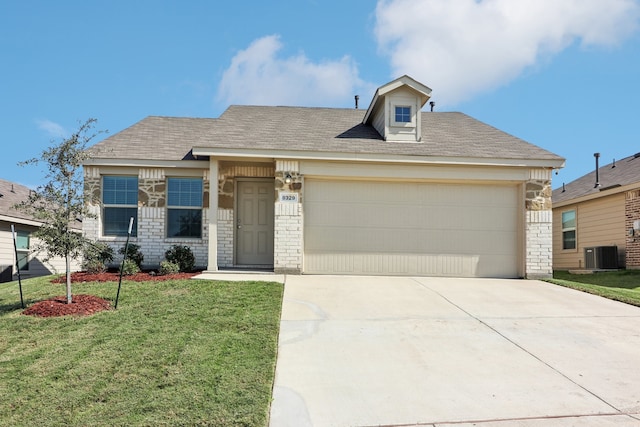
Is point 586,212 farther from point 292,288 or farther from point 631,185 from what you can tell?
point 292,288

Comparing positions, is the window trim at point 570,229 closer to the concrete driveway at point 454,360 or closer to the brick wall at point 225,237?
the concrete driveway at point 454,360

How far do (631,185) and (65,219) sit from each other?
50.0ft

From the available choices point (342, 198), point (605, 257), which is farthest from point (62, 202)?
point (605, 257)

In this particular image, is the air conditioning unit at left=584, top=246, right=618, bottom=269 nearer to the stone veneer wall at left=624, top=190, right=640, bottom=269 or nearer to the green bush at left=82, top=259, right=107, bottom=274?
the stone veneer wall at left=624, top=190, right=640, bottom=269

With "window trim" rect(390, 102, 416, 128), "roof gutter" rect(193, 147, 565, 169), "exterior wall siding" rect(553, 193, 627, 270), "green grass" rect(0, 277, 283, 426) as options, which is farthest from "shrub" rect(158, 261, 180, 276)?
"exterior wall siding" rect(553, 193, 627, 270)

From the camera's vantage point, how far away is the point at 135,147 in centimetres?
1305

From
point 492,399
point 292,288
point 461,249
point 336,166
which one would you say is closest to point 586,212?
point 461,249

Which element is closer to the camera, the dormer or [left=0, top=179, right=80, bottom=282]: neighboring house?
the dormer

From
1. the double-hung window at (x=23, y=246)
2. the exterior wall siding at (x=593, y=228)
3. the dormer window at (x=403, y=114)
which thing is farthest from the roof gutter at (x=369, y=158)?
the double-hung window at (x=23, y=246)

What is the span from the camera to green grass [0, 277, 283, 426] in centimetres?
442

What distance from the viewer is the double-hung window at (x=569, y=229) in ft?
59.3

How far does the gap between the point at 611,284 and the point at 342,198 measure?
7.76 metres

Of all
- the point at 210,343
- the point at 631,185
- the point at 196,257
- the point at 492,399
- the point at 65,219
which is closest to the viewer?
the point at 492,399

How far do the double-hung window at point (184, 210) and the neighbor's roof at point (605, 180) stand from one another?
42.0 ft
